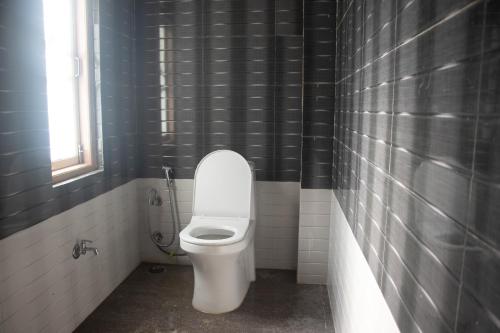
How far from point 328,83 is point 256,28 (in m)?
0.64

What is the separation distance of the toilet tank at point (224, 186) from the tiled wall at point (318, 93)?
1.32ft

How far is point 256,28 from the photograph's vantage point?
274cm

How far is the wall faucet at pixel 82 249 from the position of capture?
2.11m

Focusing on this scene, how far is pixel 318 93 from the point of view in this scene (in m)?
2.60

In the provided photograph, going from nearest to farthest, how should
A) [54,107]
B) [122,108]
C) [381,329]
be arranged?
1. [381,329]
2. [54,107]
3. [122,108]

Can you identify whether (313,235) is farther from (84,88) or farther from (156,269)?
(84,88)

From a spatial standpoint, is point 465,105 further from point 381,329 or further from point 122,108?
point 122,108

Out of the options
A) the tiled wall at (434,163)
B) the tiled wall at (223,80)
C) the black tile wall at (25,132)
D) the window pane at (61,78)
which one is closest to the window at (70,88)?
the window pane at (61,78)

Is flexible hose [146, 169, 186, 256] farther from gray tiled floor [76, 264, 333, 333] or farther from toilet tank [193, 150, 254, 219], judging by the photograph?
Result: toilet tank [193, 150, 254, 219]

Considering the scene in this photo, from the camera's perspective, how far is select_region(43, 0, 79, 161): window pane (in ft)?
6.80

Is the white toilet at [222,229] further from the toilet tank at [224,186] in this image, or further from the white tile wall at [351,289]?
the white tile wall at [351,289]

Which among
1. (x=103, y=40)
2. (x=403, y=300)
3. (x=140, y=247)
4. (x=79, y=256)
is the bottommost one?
(x=140, y=247)

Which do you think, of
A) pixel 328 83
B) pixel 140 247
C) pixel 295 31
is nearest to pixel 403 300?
pixel 328 83

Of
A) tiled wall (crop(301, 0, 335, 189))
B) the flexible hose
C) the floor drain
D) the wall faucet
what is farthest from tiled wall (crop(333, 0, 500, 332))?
the floor drain
